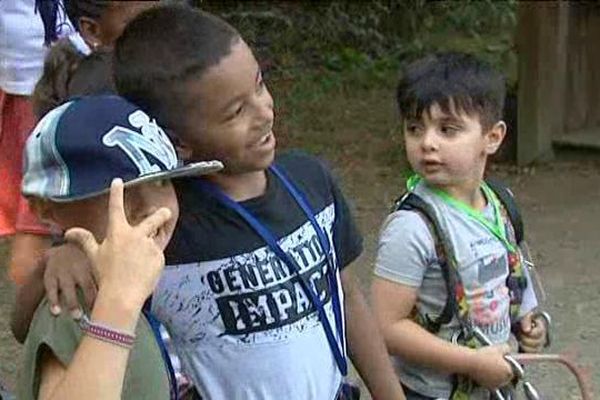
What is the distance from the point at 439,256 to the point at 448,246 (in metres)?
0.03

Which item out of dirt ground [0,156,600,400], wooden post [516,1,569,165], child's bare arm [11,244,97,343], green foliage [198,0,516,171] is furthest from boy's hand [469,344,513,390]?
green foliage [198,0,516,171]

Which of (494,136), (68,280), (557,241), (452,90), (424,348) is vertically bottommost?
(557,241)

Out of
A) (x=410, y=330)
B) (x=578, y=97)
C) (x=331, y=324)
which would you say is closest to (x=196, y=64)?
(x=331, y=324)

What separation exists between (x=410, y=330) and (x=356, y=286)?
7.4 inches

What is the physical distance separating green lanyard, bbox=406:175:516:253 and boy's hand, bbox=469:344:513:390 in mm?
214

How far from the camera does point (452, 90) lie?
9.29 ft

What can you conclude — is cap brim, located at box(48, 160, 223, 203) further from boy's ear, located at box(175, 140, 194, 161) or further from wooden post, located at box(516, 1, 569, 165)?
wooden post, located at box(516, 1, 569, 165)

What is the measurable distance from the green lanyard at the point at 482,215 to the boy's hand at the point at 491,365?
8.4 inches

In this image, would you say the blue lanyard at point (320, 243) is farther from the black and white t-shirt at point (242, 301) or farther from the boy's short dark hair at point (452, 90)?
the boy's short dark hair at point (452, 90)

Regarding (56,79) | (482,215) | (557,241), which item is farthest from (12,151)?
(557,241)

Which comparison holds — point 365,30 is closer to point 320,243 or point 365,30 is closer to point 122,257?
point 320,243

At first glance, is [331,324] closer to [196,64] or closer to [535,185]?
[196,64]

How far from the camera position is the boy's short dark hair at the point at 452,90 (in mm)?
2830

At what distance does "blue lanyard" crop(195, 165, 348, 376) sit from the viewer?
235 centimetres
